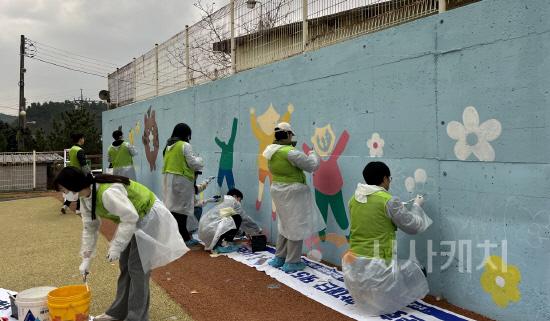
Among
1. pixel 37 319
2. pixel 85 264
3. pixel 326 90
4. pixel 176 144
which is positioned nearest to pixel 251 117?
pixel 176 144

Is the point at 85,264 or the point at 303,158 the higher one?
the point at 303,158

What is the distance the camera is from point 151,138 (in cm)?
923

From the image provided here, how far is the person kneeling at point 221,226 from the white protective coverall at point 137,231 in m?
2.11

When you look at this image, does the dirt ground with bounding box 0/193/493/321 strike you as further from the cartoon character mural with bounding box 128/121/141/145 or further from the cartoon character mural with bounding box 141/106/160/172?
the cartoon character mural with bounding box 128/121/141/145

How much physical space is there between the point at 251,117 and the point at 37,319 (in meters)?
3.74

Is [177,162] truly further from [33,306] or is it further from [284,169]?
[33,306]

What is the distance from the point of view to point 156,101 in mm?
8961

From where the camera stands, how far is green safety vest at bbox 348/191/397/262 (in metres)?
3.27

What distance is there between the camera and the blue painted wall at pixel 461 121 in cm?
280

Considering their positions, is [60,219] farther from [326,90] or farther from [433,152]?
[433,152]

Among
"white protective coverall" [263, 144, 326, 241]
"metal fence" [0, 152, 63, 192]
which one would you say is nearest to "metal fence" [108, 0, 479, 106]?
"white protective coverall" [263, 144, 326, 241]

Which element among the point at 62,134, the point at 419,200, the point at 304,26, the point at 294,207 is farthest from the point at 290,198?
the point at 62,134

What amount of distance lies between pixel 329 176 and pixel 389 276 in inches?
61.1

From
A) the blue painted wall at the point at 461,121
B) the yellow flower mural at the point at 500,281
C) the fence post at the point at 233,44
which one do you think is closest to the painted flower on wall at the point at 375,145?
the blue painted wall at the point at 461,121
